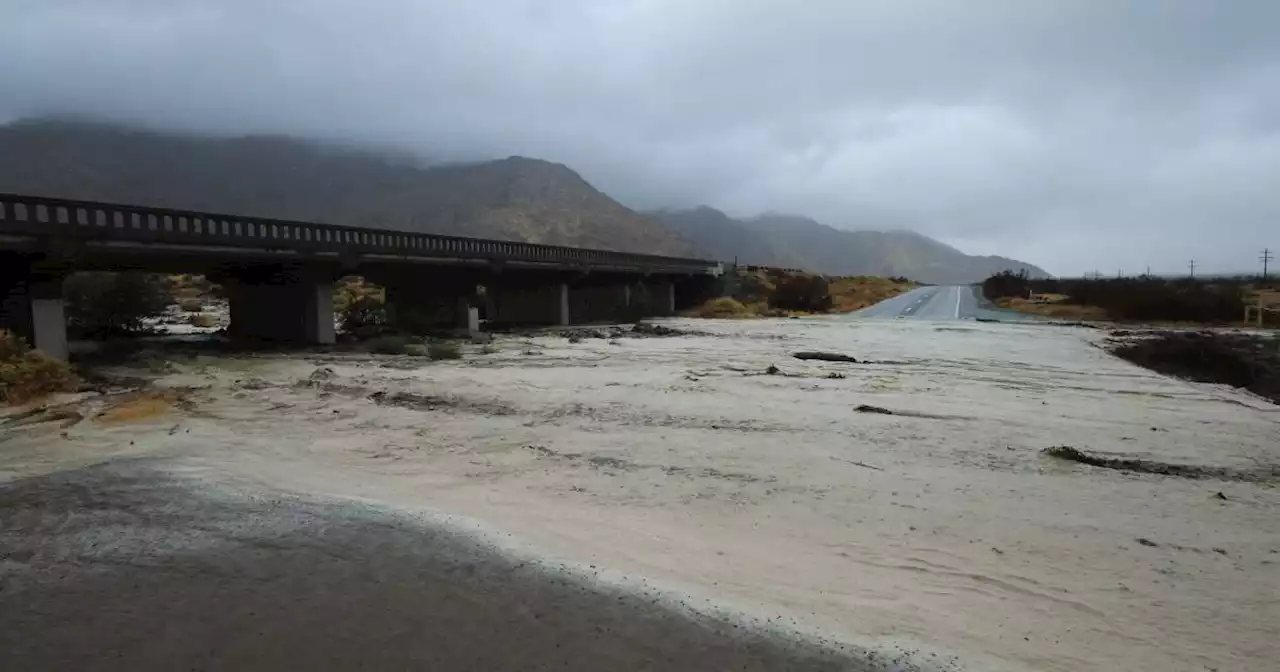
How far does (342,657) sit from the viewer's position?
5180 mm

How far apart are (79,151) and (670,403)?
215 meters

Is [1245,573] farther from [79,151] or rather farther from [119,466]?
[79,151]

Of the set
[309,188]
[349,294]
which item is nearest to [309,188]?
[309,188]

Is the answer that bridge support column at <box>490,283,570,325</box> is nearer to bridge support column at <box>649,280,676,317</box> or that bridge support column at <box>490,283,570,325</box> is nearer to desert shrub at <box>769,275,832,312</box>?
bridge support column at <box>649,280,676,317</box>

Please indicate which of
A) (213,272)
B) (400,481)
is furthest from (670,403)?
(213,272)

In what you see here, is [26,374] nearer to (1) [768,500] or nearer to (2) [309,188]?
(1) [768,500]

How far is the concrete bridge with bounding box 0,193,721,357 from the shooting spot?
20516 mm

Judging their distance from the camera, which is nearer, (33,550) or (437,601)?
(437,601)

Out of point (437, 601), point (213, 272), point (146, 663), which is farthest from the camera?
point (213, 272)

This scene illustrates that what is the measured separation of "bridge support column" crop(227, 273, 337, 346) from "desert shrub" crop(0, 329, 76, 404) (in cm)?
1296

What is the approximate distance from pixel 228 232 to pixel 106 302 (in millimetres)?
7023

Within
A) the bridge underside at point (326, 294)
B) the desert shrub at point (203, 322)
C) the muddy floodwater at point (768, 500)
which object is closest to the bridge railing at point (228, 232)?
the bridge underside at point (326, 294)

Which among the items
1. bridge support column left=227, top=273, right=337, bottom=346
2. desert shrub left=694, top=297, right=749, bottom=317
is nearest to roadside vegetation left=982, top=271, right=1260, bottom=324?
desert shrub left=694, top=297, right=749, bottom=317

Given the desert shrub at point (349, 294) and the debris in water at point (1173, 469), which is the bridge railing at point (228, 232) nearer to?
the desert shrub at point (349, 294)
